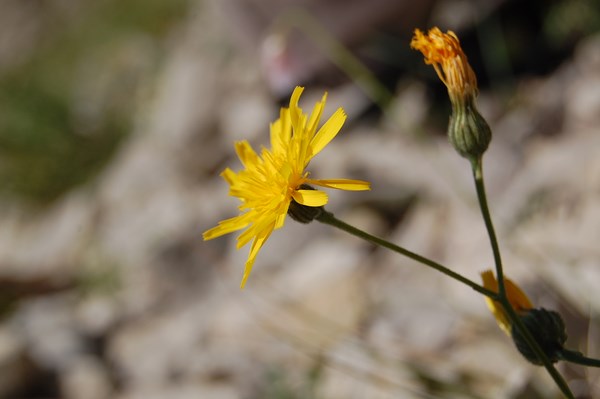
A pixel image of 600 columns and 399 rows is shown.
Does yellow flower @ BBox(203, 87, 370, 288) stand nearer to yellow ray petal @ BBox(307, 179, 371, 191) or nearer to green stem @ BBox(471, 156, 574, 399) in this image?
yellow ray petal @ BBox(307, 179, 371, 191)

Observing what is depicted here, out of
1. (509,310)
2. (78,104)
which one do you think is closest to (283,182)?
(509,310)

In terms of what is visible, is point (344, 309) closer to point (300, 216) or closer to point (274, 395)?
point (274, 395)

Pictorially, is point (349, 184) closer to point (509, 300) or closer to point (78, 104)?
point (509, 300)

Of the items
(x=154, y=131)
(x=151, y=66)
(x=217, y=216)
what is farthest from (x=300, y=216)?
(x=151, y=66)

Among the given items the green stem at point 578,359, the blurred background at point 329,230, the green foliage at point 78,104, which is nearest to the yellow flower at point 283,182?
the green stem at point 578,359

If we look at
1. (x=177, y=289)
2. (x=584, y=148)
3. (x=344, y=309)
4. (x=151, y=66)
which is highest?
(x=151, y=66)

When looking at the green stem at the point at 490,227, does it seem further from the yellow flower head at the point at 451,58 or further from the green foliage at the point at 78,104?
the green foliage at the point at 78,104

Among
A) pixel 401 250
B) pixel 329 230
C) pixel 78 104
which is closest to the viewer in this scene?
pixel 401 250
